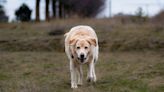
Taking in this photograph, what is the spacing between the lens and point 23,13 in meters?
52.4

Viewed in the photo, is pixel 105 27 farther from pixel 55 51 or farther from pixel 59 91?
pixel 59 91

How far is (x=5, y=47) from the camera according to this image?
21.2 m

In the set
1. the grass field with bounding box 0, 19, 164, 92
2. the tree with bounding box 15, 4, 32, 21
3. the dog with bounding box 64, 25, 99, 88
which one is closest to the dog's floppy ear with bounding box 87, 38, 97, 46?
the dog with bounding box 64, 25, 99, 88

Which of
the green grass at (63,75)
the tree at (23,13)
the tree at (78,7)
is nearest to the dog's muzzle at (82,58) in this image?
the green grass at (63,75)

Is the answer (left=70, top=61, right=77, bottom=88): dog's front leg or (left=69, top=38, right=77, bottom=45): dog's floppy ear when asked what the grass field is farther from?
(left=69, top=38, right=77, bottom=45): dog's floppy ear

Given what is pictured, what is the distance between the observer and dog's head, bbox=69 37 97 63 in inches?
372

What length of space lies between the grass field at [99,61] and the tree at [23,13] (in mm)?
22035

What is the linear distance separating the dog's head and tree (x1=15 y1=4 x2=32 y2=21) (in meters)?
42.0

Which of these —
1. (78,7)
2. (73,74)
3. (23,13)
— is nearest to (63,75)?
(73,74)

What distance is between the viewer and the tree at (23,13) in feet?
169

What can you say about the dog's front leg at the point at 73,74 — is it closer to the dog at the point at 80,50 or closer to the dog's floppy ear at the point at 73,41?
the dog at the point at 80,50

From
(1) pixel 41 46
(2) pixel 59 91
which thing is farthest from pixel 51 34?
(2) pixel 59 91

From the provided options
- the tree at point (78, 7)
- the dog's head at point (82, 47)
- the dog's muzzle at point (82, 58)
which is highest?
the dog's head at point (82, 47)

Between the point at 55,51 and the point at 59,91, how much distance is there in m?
11.2
